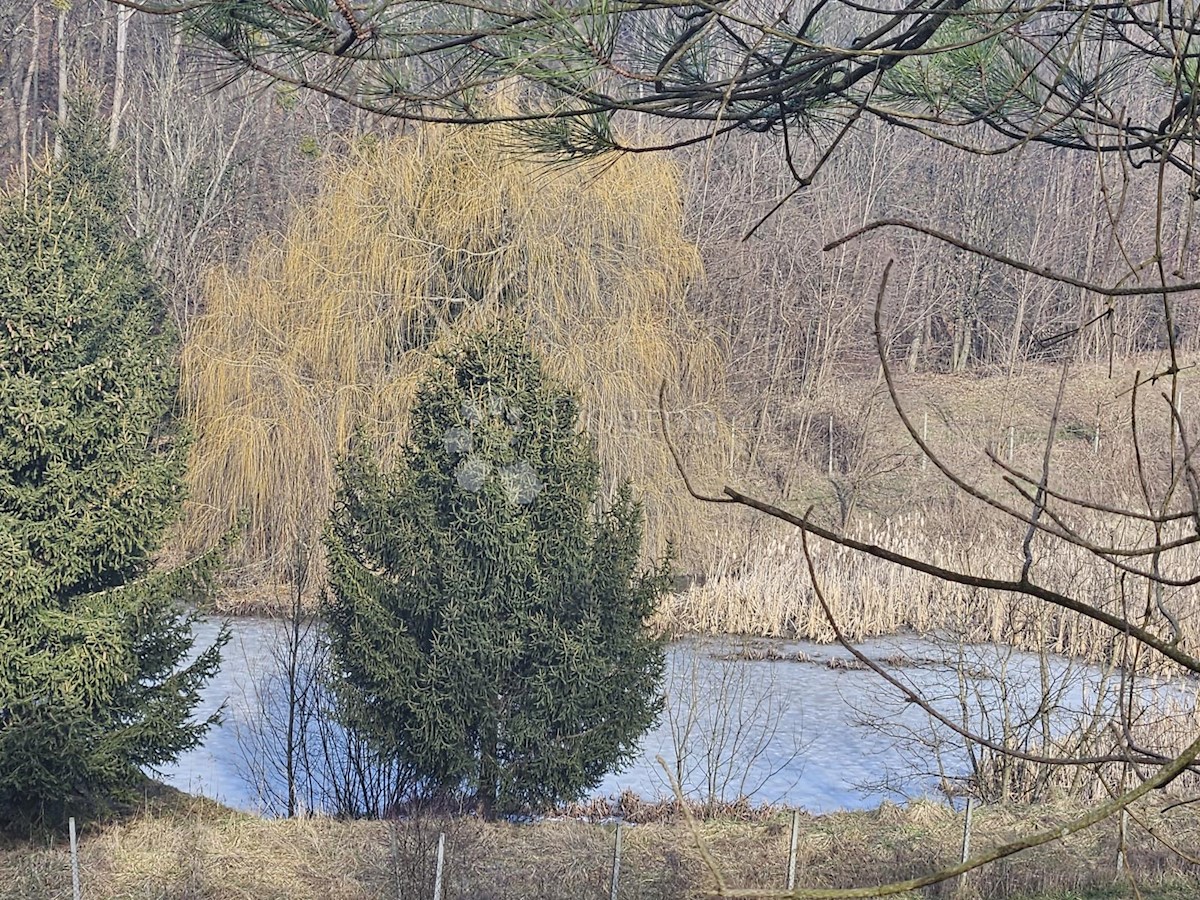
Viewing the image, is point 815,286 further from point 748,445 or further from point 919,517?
point 919,517

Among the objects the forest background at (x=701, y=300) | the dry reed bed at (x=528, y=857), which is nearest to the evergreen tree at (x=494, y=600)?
the dry reed bed at (x=528, y=857)

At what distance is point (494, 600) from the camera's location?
10117mm

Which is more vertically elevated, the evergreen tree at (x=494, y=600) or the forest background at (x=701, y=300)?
the forest background at (x=701, y=300)

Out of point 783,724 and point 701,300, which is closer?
point 783,724

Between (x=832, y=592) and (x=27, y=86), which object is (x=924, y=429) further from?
(x=27, y=86)

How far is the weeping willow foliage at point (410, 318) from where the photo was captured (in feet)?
51.4

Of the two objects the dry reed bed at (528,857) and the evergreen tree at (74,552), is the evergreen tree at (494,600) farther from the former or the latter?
the evergreen tree at (74,552)

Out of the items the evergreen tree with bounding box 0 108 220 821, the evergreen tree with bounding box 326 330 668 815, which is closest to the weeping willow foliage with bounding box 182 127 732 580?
the evergreen tree with bounding box 326 330 668 815

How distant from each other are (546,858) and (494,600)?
6.76 ft

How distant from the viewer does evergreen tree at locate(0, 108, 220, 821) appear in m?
8.99

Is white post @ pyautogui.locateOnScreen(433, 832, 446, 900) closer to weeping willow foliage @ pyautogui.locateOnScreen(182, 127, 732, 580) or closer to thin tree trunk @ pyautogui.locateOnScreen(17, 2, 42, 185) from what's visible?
weeping willow foliage @ pyautogui.locateOnScreen(182, 127, 732, 580)

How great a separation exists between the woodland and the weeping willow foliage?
45 mm

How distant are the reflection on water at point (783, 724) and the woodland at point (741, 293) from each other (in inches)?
20.7

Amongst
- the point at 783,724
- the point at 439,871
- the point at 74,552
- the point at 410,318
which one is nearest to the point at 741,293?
the point at 410,318
